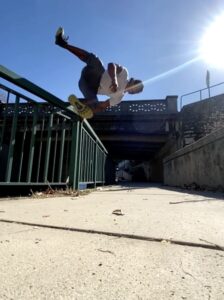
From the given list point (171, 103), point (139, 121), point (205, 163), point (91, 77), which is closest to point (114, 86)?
point (91, 77)

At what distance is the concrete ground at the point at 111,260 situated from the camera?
26.8 inches

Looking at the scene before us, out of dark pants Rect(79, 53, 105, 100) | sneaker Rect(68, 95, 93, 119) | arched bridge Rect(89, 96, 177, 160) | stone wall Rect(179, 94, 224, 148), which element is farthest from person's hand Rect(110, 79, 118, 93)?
arched bridge Rect(89, 96, 177, 160)

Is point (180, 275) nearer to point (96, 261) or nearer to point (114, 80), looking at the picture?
point (96, 261)

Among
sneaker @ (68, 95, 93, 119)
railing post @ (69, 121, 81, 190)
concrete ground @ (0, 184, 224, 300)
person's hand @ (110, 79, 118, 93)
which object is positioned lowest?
concrete ground @ (0, 184, 224, 300)

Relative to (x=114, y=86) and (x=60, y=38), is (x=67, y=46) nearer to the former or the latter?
(x=60, y=38)

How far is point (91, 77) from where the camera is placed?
11.7 feet

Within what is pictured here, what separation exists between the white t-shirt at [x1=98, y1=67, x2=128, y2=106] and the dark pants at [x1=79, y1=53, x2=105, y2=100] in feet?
0.33

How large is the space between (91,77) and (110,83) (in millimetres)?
383

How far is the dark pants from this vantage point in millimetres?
3484

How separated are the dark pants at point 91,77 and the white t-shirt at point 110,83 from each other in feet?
0.33

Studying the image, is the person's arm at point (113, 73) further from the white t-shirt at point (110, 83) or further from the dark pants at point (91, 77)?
the dark pants at point (91, 77)

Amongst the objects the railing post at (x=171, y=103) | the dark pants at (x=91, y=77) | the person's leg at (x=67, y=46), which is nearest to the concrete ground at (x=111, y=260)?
the dark pants at (x=91, y=77)

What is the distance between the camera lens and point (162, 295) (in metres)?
0.66

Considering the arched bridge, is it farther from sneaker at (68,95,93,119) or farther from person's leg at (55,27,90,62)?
person's leg at (55,27,90,62)
